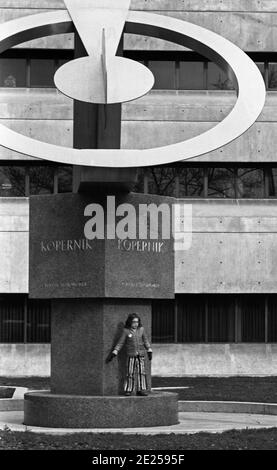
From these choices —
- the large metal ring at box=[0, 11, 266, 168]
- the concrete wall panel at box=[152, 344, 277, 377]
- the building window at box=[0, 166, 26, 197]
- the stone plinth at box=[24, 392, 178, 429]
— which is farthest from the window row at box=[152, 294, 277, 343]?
the stone plinth at box=[24, 392, 178, 429]

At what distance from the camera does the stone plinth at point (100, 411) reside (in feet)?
59.8

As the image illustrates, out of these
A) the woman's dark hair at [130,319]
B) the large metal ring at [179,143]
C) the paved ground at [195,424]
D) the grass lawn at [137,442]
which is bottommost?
the paved ground at [195,424]

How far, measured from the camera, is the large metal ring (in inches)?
710

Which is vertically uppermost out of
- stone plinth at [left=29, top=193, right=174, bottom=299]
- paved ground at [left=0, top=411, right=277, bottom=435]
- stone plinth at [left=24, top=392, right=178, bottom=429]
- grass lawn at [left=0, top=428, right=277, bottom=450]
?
stone plinth at [left=29, top=193, right=174, bottom=299]

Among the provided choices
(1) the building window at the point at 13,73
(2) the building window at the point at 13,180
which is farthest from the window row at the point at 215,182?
(1) the building window at the point at 13,73

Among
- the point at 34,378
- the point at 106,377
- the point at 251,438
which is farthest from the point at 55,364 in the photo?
the point at 34,378

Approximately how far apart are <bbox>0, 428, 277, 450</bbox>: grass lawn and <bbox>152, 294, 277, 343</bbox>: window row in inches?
890

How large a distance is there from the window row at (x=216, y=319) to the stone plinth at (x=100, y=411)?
68.2ft

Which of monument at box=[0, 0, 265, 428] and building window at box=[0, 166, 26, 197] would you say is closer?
monument at box=[0, 0, 265, 428]

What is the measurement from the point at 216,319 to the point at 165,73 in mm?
9606

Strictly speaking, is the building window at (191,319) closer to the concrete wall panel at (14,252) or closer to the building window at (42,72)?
the concrete wall panel at (14,252)

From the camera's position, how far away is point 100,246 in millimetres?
18969

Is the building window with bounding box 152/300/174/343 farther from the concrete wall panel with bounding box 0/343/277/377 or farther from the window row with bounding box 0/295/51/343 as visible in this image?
the window row with bounding box 0/295/51/343

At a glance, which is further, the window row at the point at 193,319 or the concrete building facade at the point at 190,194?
the window row at the point at 193,319
